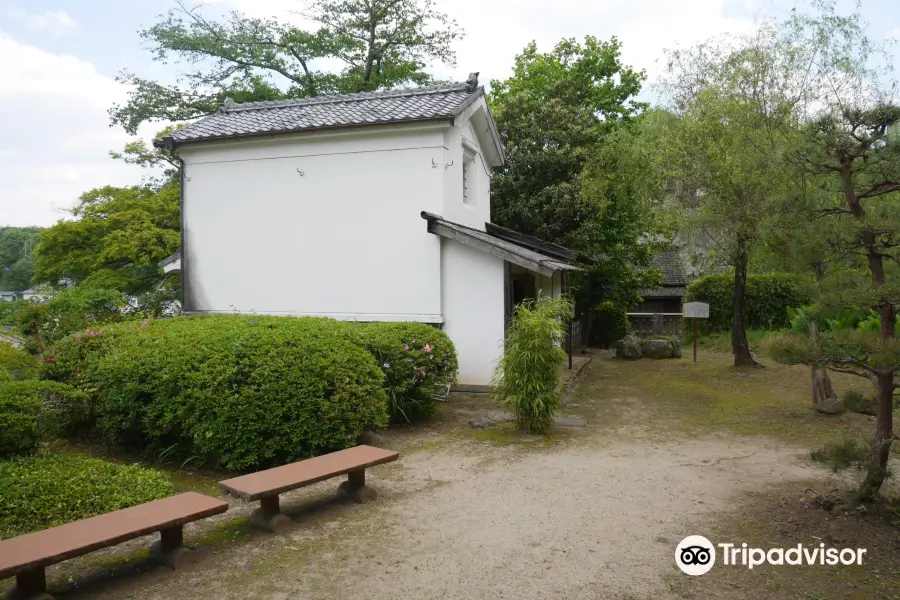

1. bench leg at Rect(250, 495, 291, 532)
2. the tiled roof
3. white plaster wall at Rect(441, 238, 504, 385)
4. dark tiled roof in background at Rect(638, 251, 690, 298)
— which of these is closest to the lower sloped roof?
the tiled roof

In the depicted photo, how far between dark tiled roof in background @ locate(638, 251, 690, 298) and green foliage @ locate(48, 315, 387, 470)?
25630 mm

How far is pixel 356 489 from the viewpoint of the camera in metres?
5.94

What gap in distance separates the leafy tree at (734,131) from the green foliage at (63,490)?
1118 cm

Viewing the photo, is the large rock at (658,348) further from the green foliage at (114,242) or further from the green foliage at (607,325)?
the green foliage at (114,242)

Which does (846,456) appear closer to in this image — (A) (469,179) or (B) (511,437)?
(B) (511,437)

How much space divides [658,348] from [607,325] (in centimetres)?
379

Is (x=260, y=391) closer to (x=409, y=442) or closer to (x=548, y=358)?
(x=409, y=442)

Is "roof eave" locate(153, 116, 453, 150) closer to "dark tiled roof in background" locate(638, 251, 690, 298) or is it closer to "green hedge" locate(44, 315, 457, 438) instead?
"green hedge" locate(44, 315, 457, 438)

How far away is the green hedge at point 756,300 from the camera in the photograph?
2155 centimetres

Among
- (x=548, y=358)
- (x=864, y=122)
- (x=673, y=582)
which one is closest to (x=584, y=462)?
(x=548, y=358)

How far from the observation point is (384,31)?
24.2 m

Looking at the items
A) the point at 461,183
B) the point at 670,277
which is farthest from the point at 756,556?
the point at 670,277

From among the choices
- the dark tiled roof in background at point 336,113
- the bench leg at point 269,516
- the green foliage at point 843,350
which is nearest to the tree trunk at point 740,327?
the dark tiled roof in background at point 336,113

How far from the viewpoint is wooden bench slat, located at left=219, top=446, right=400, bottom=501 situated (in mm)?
4941
